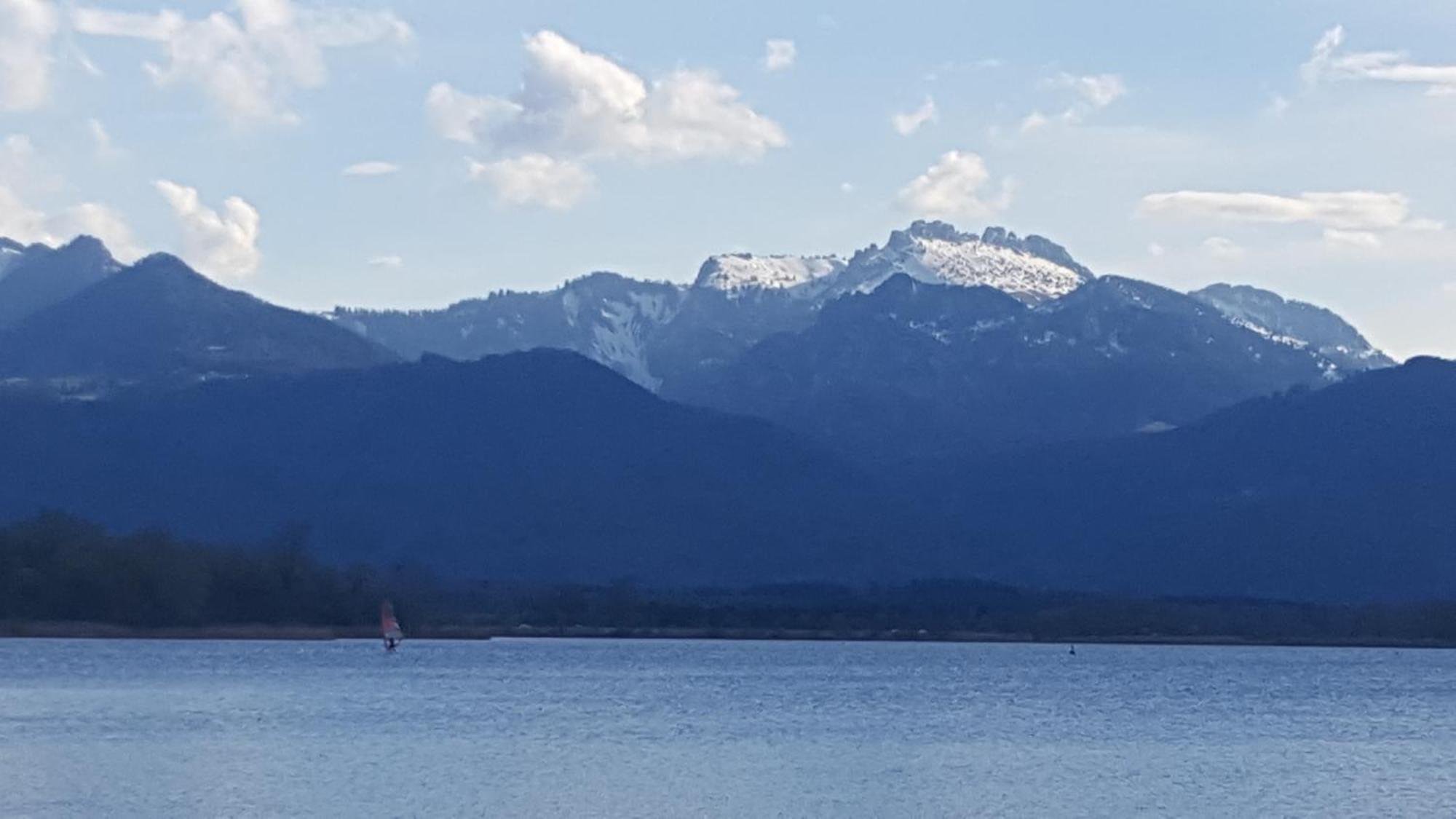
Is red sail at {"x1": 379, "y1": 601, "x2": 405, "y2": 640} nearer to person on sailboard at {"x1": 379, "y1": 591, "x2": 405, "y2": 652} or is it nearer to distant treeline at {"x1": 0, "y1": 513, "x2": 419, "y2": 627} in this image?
person on sailboard at {"x1": 379, "y1": 591, "x2": 405, "y2": 652}

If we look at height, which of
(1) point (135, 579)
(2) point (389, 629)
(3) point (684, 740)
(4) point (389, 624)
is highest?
(1) point (135, 579)

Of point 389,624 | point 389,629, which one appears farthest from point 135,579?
point 389,629

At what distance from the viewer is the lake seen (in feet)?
213

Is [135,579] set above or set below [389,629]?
above

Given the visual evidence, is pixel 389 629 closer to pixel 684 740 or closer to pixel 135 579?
pixel 135 579

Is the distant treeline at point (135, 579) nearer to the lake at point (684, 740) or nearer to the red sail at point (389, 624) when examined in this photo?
the lake at point (684, 740)

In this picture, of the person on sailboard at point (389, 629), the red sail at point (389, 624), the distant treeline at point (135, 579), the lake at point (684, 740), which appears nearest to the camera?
the lake at point (684, 740)

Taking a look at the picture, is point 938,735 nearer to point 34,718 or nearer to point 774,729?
point 774,729

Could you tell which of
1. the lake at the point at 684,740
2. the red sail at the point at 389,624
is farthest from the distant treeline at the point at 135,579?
the red sail at the point at 389,624

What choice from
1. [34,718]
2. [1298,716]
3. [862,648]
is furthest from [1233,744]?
[862,648]

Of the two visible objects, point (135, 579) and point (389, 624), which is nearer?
point (135, 579)

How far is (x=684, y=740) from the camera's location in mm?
83625

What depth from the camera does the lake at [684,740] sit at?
65.0 metres

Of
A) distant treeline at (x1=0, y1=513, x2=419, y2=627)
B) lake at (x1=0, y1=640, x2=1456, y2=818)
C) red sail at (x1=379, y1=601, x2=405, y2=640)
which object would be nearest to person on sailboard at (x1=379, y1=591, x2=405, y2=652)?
red sail at (x1=379, y1=601, x2=405, y2=640)
